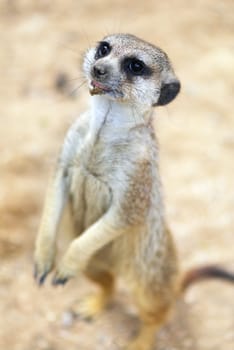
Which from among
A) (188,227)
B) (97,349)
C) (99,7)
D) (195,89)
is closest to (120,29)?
(99,7)

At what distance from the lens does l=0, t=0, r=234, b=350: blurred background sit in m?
3.69

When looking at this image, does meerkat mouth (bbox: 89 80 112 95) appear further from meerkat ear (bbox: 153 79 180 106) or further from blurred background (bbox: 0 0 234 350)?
blurred background (bbox: 0 0 234 350)

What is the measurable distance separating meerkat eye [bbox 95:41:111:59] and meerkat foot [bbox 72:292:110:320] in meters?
1.49

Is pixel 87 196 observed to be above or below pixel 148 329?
above

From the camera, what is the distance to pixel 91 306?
376 cm

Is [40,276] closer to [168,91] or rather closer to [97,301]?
[97,301]

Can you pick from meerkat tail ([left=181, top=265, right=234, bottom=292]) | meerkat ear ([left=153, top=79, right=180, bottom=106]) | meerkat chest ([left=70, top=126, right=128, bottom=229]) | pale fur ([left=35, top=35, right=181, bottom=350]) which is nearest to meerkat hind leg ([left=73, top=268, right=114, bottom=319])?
pale fur ([left=35, top=35, right=181, bottom=350])

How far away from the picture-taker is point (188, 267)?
4.02 m

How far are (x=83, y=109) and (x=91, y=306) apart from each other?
5.58ft

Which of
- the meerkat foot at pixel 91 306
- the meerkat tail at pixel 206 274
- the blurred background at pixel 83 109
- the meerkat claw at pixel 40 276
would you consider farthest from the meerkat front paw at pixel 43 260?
the meerkat tail at pixel 206 274

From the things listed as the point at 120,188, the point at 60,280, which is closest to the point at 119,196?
the point at 120,188

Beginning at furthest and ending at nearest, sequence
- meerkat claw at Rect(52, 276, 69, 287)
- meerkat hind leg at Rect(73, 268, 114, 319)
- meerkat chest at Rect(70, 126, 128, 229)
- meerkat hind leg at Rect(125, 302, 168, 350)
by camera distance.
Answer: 1. meerkat hind leg at Rect(73, 268, 114, 319)
2. meerkat hind leg at Rect(125, 302, 168, 350)
3. meerkat claw at Rect(52, 276, 69, 287)
4. meerkat chest at Rect(70, 126, 128, 229)

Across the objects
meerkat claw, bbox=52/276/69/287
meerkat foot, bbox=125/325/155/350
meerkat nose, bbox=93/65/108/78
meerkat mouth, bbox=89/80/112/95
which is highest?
meerkat nose, bbox=93/65/108/78

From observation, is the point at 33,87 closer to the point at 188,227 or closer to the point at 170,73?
the point at 188,227
